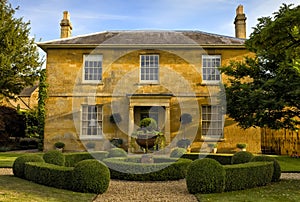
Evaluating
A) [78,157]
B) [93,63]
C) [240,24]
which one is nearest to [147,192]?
[78,157]

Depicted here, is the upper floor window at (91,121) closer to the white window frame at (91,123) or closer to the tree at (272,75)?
the white window frame at (91,123)

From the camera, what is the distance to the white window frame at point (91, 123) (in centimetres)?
1916

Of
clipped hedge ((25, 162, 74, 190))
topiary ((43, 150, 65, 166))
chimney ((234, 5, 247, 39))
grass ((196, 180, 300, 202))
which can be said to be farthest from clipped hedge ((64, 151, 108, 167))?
chimney ((234, 5, 247, 39))

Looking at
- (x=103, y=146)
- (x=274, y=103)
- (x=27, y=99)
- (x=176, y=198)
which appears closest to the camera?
(x=176, y=198)

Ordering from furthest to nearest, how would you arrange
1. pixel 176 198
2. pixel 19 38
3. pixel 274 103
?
pixel 19 38 < pixel 274 103 < pixel 176 198

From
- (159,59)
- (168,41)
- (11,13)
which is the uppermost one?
(11,13)

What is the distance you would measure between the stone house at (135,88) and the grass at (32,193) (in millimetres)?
10429

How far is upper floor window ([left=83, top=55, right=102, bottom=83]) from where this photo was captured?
19531 millimetres

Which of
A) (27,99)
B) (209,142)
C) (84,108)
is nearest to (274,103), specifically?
(209,142)

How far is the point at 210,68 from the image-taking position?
19.5 meters

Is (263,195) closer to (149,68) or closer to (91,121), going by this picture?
(149,68)

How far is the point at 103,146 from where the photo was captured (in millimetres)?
18734

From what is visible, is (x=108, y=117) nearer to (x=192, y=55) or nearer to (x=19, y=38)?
(x=192, y=55)

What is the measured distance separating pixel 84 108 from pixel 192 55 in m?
7.83
